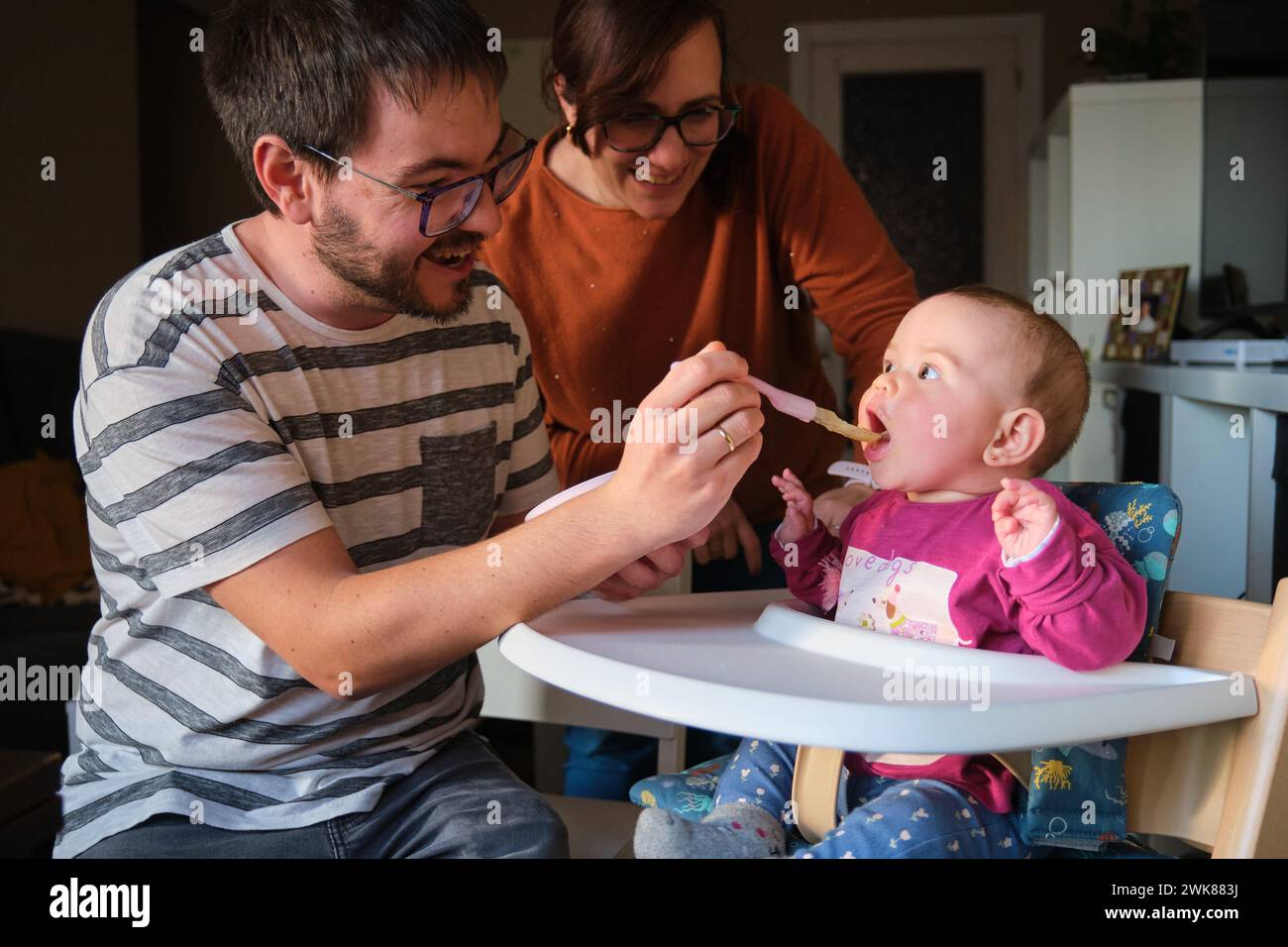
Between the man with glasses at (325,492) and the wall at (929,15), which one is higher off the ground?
the wall at (929,15)

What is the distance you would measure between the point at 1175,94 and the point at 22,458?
3.33 m

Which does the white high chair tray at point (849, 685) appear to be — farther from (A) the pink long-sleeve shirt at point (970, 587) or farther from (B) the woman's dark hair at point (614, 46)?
(B) the woman's dark hair at point (614, 46)

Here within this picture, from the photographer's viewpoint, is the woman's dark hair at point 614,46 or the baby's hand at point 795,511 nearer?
the baby's hand at point 795,511

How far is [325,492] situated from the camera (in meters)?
1.13

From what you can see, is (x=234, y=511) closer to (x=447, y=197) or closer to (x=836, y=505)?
(x=447, y=197)

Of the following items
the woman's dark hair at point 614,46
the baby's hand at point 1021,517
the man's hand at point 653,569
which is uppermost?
the woman's dark hair at point 614,46

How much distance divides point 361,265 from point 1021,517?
2.09 ft

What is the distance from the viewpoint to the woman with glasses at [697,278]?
1578 millimetres

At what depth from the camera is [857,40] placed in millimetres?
5395

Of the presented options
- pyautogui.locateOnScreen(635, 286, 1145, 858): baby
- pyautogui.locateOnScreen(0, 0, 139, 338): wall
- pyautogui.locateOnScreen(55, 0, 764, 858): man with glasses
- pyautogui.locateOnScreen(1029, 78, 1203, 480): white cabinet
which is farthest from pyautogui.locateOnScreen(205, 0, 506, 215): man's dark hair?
pyautogui.locateOnScreen(0, 0, 139, 338): wall

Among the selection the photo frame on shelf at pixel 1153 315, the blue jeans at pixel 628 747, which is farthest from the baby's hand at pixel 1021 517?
the photo frame on shelf at pixel 1153 315

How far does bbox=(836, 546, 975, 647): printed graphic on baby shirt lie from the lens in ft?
3.21

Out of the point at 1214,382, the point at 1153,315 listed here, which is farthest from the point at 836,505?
the point at 1153,315

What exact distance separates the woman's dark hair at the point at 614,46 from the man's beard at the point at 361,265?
0.38 meters
